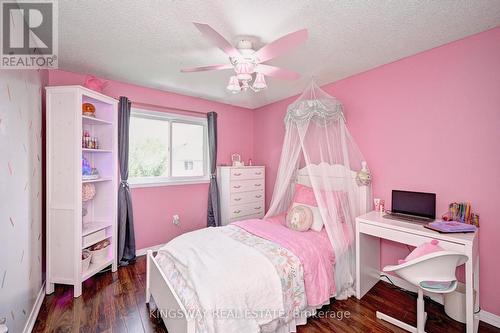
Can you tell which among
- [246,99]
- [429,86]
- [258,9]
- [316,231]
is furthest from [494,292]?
[246,99]

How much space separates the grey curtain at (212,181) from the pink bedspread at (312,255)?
1524mm

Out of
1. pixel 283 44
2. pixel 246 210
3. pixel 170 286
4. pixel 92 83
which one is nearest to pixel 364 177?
pixel 283 44

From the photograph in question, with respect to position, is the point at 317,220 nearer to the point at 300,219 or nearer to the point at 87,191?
the point at 300,219

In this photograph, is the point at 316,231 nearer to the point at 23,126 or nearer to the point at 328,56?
the point at 328,56

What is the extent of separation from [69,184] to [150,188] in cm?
116

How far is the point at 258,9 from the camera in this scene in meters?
1.64

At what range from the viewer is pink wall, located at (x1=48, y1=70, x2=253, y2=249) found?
3.26 metres

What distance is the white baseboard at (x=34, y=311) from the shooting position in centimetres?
182

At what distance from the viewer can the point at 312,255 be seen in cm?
206

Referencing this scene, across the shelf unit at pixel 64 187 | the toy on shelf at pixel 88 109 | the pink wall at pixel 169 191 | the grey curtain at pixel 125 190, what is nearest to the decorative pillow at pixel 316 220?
the pink wall at pixel 169 191

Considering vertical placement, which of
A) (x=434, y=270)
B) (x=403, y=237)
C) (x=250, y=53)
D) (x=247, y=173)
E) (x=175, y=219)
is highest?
(x=250, y=53)

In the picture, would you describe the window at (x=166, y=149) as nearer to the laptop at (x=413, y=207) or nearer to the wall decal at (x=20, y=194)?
the wall decal at (x=20, y=194)

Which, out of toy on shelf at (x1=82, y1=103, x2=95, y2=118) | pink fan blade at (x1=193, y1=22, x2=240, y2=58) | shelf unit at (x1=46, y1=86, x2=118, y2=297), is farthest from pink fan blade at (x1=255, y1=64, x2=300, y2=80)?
toy on shelf at (x1=82, y1=103, x2=95, y2=118)

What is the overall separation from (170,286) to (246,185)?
2.47m
